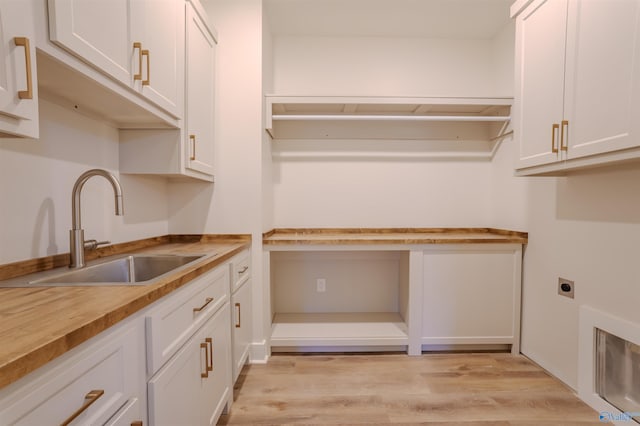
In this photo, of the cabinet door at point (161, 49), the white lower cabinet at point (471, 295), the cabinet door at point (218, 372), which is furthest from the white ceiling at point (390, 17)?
the cabinet door at point (218, 372)

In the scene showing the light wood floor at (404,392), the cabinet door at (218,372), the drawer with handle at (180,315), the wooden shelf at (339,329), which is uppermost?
the drawer with handle at (180,315)

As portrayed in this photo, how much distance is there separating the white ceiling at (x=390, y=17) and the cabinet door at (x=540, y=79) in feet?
1.86

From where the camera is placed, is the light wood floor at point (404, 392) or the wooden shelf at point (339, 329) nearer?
the light wood floor at point (404, 392)

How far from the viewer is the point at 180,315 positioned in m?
1.03

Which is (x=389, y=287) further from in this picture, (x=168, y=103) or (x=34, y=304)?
(x=34, y=304)

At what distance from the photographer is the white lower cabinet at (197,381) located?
2.92 feet

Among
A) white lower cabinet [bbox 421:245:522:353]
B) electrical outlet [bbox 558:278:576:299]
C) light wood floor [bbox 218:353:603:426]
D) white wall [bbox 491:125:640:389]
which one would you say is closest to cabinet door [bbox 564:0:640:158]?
white wall [bbox 491:125:640:389]

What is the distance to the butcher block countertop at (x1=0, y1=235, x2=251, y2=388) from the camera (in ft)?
1.60

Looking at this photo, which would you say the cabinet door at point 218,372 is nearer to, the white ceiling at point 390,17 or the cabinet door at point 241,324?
the cabinet door at point 241,324

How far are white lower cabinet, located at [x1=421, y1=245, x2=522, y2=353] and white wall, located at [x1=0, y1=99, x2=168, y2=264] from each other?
6.52ft

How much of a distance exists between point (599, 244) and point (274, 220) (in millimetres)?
2148

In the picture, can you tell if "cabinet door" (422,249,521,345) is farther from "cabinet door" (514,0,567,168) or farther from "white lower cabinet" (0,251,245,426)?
"white lower cabinet" (0,251,245,426)

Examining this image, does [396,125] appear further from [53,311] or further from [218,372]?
[53,311]

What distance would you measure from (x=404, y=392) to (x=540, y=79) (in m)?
1.93
